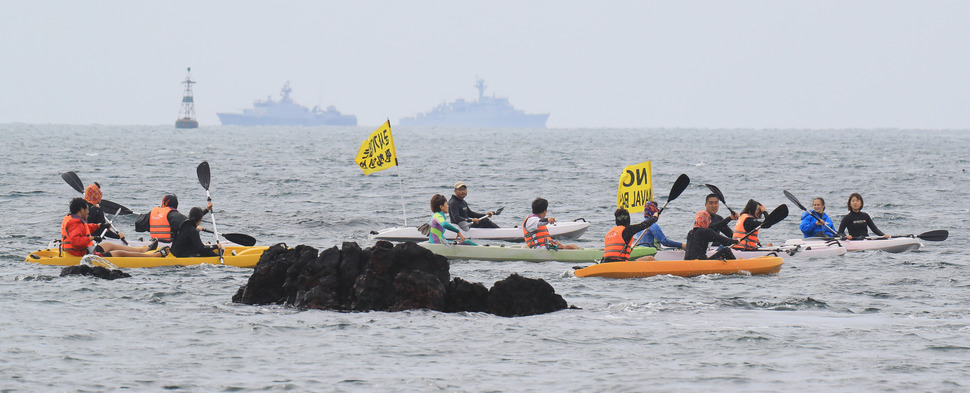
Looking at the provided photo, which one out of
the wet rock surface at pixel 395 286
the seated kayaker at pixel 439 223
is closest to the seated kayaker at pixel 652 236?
the seated kayaker at pixel 439 223

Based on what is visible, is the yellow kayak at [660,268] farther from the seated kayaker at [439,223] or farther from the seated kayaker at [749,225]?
the seated kayaker at [439,223]

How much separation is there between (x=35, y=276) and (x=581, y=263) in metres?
8.51

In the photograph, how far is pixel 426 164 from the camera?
204ft

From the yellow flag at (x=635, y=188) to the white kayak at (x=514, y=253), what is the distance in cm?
104

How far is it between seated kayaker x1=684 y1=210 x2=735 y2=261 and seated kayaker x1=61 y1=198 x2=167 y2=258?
813cm

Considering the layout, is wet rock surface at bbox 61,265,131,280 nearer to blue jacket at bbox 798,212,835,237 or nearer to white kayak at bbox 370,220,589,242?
white kayak at bbox 370,220,589,242

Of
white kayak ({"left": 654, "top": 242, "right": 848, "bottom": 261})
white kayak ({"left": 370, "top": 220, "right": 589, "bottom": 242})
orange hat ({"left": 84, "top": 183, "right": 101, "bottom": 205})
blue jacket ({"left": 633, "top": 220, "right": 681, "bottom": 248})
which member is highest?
orange hat ({"left": 84, "top": 183, "right": 101, "bottom": 205})

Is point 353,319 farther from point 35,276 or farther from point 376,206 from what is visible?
point 376,206

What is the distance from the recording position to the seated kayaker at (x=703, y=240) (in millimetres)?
15641

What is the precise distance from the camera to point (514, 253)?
1798 cm

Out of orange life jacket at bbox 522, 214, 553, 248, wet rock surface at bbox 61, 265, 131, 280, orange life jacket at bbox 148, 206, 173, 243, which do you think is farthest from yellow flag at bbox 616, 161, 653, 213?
wet rock surface at bbox 61, 265, 131, 280

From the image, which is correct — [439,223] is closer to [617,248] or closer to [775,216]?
[617,248]

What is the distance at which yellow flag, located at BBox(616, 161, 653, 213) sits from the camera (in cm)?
1691

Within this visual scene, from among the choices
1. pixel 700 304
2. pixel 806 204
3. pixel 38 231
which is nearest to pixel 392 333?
pixel 700 304
